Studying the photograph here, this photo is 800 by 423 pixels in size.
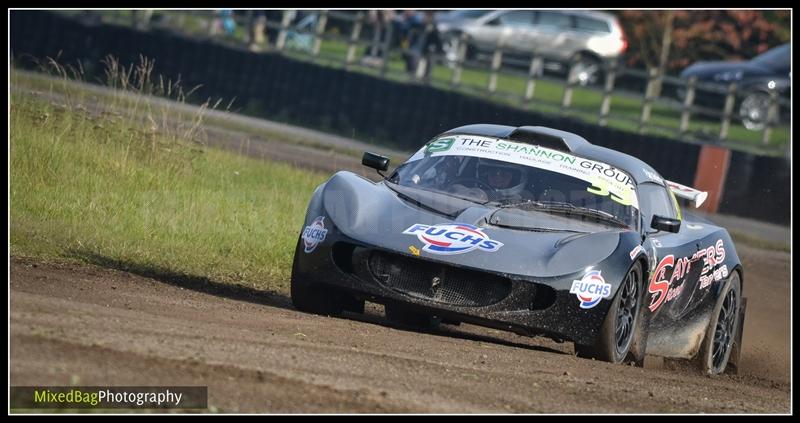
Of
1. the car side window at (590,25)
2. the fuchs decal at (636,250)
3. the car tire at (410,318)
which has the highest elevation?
the car side window at (590,25)

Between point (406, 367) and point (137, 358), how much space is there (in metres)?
1.34

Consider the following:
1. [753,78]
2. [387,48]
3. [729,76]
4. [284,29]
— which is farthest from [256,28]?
[753,78]

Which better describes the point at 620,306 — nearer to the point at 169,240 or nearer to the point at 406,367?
the point at 406,367

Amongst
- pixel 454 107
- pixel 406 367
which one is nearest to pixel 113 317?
pixel 406 367

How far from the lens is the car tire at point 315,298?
26.1 ft

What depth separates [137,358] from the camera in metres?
5.45

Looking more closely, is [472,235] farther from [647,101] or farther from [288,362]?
[647,101]

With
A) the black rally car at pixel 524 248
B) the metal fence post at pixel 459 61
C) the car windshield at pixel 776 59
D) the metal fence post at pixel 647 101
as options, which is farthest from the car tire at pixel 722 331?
the car windshield at pixel 776 59

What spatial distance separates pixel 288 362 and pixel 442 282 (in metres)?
1.84

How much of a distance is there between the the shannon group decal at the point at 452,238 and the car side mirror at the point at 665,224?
1.31m

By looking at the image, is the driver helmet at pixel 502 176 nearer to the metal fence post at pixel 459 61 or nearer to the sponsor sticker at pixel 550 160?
the sponsor sticker at pixel 550 160

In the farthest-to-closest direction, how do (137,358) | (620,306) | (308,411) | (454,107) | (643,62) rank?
(643,62) < (454,107) < (620,306) < (137,358) < (308,411)

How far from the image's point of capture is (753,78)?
92.9 ft

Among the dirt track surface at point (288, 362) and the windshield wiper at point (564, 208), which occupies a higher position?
the windshield wiper at point (564, 208)
